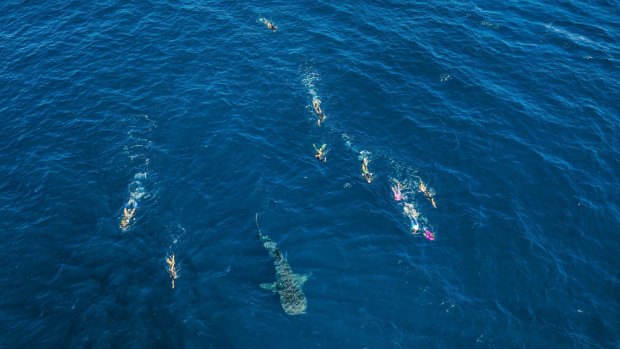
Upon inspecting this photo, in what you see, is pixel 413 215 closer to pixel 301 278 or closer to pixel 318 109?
pixel 301 278

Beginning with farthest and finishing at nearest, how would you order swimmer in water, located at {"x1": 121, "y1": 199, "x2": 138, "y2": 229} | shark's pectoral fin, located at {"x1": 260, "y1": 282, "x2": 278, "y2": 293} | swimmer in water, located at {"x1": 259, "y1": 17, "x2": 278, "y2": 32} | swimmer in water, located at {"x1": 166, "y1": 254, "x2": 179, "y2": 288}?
swimmer in water, located at {"x1": 259, "y1": 17, "x2": 278, "y2": 32} < swimmer in water, located at {"x1": 121, "y1": 199, "x2": 138, "y2": 229} < swimmer in water, located at {"x1": 166, "y1": 254, "x2": 179, "y2": 288} < shark's pectoral fin, located at {"x1": 260, "y1": 282, "x2": 278, "y2": 293}

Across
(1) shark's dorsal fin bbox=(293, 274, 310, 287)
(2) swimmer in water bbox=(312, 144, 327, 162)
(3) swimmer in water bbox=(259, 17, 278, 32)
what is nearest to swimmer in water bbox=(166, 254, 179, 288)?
(1) shark's dorsal fin bbox=(293, 274, 310, 287)

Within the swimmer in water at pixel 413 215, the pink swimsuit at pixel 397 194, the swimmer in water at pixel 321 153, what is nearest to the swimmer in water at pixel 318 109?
the swimmer in water at pixel 321 153

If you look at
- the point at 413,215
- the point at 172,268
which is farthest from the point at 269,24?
the point at 172,268

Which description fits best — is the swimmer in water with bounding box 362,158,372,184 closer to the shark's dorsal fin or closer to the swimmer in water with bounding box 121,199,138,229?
the shark's dorsal fin

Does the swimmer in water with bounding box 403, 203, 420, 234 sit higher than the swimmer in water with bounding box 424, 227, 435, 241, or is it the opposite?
the swimmer in water with bounding box 403, 203, 420, 234

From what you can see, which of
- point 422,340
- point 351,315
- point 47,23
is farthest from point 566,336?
point 47,23

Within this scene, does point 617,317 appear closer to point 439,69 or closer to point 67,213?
point 439,69
